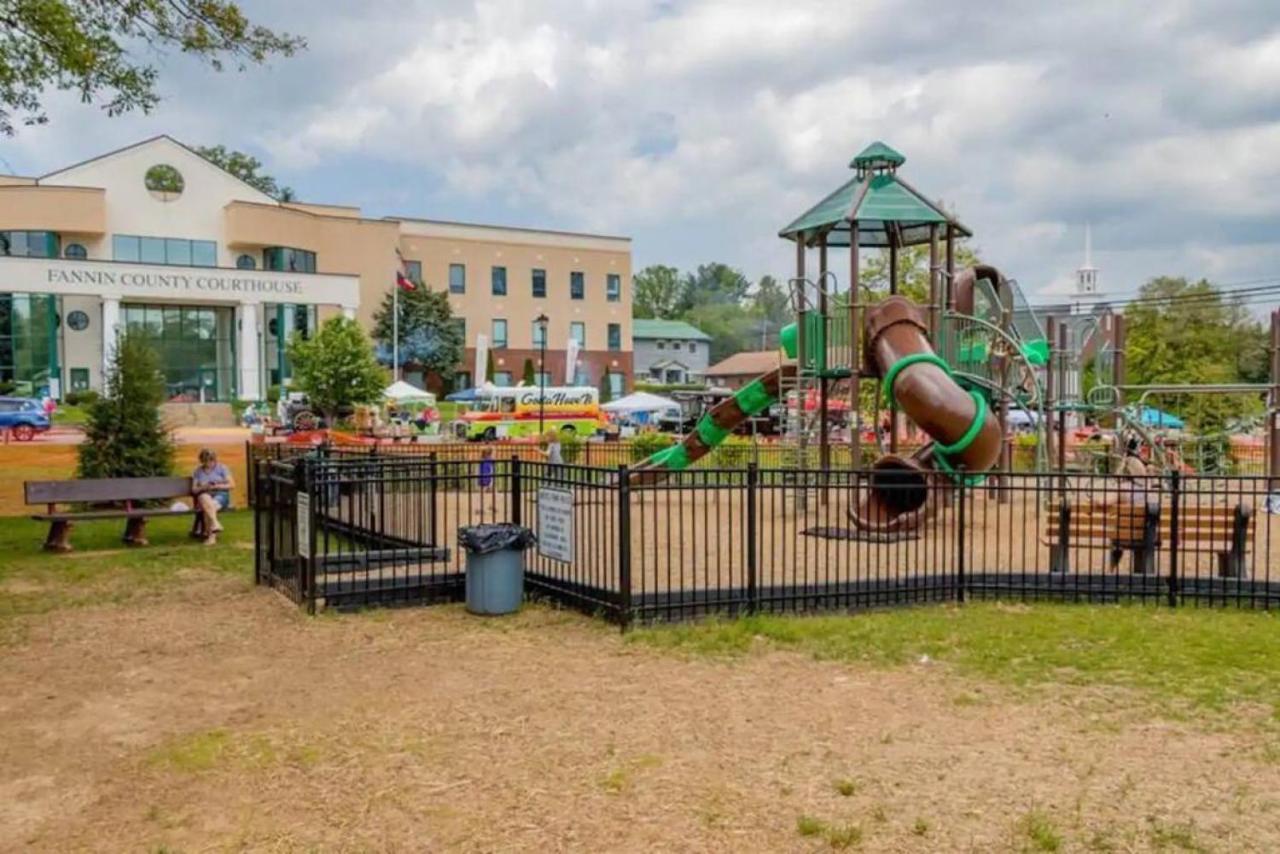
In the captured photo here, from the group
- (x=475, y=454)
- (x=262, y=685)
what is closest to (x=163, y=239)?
(x=475, y=454)

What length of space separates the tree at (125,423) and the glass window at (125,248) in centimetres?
4385

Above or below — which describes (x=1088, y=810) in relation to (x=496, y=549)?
below

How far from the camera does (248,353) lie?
55875mm

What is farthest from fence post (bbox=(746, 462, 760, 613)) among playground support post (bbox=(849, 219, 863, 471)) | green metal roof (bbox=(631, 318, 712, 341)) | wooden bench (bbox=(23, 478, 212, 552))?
green metal roof (bbox=(631, 318, 712, 341))

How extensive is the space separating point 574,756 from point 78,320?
57.0m

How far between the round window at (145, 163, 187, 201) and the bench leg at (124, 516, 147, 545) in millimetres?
48052

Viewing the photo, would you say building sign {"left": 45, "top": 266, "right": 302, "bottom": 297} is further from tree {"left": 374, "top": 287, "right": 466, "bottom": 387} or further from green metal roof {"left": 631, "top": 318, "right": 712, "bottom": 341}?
green metal roof {"left": 631, "top": 318, "right": 712, "bottom": 341}

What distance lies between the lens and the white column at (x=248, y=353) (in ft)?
183

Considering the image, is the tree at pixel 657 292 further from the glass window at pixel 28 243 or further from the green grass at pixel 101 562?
the green grass at pixel 101 562

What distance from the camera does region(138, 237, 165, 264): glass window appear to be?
5481 centimetres

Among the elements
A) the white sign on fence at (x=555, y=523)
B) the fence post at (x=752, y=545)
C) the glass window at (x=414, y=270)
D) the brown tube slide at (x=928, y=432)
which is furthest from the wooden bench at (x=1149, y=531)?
the glass window at (x=414, y=270)

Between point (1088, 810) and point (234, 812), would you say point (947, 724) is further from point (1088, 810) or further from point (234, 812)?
point (234, 812)

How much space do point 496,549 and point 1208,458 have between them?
22.6m

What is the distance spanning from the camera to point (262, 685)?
6961mm
